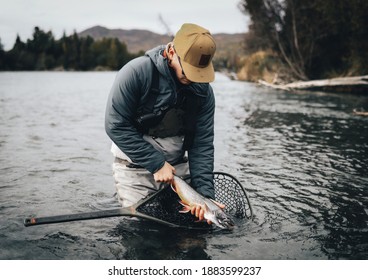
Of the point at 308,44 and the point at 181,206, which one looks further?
the point at 308,44

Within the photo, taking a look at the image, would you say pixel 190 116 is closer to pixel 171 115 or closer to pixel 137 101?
pixel 171 115

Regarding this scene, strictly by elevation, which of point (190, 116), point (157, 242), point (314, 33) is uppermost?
point (314, 33)

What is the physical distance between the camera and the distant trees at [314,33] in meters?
20.2

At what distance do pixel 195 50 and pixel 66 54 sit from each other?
239 ft

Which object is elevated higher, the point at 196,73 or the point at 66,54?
the point at 66,54

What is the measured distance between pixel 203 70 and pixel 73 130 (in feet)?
24.2

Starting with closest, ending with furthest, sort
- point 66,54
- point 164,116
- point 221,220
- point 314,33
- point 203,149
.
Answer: point 221,220 < point 164,116 < point 203,149 < point 314,33 < point 66,54

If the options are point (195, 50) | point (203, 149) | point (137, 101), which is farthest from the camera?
point (203, 149)

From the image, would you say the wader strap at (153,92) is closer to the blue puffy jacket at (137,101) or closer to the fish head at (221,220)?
the blue puffy jacket at (137,101)

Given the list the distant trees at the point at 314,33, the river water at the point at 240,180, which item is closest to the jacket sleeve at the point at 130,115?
the river water at the point at 240,180

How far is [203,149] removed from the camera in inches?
162

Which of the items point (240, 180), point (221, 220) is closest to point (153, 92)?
point (221, 220)

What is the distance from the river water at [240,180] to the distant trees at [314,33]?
1084 cm
